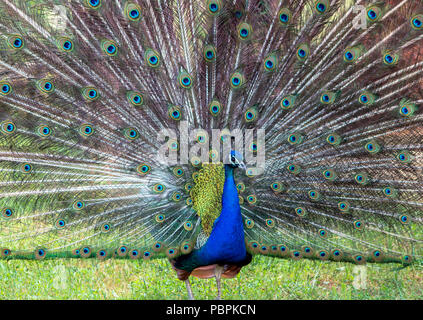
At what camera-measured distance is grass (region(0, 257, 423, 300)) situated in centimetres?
360

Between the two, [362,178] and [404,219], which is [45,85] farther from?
[404,219]

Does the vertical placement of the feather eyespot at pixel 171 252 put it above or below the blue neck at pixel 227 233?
below

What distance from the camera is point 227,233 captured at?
9.23ft

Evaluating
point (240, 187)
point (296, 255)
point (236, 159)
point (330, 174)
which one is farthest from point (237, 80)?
point (296, 255)

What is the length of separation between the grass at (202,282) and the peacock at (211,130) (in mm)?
649

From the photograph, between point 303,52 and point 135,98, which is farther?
point 135,98

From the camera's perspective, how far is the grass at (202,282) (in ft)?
11.8

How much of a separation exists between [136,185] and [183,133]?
486 millimetres

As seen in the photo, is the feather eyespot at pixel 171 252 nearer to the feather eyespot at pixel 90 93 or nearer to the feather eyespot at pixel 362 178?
the feather eyespot at pixel 90 93

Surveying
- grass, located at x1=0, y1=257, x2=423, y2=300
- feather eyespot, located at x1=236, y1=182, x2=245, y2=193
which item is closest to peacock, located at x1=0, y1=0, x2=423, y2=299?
feather eyespot, located at x1=236, y1=182, x2=245, y2=193

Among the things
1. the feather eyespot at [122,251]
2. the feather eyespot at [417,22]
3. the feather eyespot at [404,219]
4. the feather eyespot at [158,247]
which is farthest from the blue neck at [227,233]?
the feather eyespot at [417,22]

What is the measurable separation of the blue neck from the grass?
789 millimetres

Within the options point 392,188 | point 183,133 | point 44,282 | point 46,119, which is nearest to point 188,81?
point 183,133

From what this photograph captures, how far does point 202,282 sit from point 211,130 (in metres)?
1.55
